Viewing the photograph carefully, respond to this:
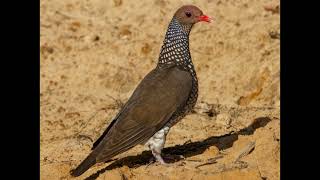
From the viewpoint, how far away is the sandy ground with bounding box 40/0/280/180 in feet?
25.5

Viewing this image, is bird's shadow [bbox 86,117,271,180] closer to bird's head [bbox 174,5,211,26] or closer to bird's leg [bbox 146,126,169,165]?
bird's leg [bbox 146,126,169,165]

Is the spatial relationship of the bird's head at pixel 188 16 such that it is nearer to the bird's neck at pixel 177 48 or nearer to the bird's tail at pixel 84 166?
the bird's neck at pixel 177 48

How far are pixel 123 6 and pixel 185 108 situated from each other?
5.97 m

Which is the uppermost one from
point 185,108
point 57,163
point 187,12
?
point 187,12

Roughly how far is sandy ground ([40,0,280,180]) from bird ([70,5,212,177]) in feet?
0.84

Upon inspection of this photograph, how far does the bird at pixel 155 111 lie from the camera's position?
24.0ft

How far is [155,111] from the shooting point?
24.7 ft

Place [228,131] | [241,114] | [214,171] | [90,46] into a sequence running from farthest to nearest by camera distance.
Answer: [90,46] < [241,114] < [228,131] < [214,171]

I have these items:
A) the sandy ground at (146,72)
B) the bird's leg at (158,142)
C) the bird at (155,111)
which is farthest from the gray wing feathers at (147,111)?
the sandy ground at (146,72)

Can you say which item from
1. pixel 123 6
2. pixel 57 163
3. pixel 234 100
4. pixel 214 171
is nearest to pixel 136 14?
pixel 123 6

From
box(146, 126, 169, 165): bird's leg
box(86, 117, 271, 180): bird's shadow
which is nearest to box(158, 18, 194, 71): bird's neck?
box(146, 126, 169, 165): bird's leg

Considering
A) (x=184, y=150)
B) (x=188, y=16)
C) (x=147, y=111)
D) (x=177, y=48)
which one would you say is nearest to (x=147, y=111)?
(x=147, y=111)

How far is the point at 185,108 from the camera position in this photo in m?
7.66

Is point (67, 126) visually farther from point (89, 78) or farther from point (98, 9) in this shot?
point (98, 9)
